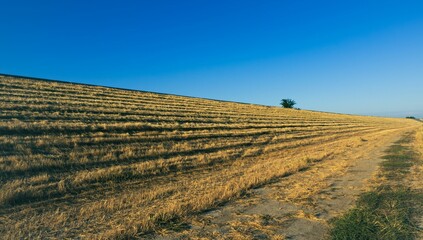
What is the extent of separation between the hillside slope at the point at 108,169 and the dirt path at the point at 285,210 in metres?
0.59

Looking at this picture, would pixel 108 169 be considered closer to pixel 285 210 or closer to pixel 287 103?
pixel 285 210

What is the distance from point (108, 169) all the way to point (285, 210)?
7502 millimetres

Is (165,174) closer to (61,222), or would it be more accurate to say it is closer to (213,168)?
(213,168)

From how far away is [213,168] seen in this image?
15.0 m

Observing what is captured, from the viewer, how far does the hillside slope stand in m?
7.46

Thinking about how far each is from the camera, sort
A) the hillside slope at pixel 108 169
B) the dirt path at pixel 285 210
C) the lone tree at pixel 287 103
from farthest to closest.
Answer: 1. the lone tree at pixel 287 103
2. the hillside slope at pixel 108 169
3. the dirt path at pixel 285 210

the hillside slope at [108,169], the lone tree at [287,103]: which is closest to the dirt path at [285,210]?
the hillside slope at [108,169]

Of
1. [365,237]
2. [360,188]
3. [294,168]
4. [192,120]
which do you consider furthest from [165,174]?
[192,120]

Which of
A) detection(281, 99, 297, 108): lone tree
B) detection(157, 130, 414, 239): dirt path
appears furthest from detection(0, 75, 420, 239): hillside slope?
detection(281, 99, 297, 108): lone tree

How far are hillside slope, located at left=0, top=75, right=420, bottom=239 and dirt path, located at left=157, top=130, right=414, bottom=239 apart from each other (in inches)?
23.3

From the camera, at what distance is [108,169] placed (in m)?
12.6

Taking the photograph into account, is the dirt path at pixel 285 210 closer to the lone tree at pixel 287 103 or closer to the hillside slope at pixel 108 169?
the hillside slope at pixel 108 169

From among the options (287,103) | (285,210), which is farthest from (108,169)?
(287,103)

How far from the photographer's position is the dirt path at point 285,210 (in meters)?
6.78
